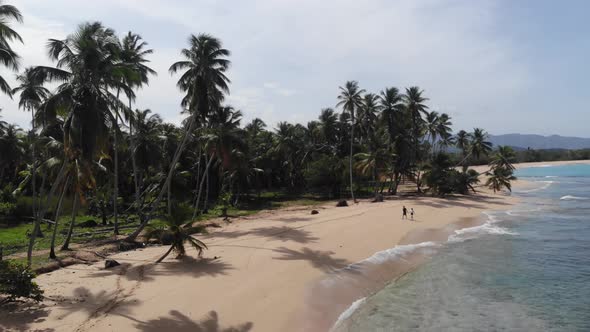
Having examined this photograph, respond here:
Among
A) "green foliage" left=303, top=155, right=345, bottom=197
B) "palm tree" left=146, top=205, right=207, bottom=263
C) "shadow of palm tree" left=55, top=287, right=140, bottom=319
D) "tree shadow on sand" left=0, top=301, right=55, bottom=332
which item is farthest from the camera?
"green foliage" left=303, top=155, right=345, bottom=197

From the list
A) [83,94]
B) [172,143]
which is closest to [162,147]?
[172,143]

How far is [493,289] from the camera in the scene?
13883 millimetres

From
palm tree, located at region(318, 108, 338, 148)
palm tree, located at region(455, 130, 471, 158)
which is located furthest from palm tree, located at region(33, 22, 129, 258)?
palm tree, located at region(455, 130, 471, 158)

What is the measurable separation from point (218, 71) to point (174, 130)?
1940 cm

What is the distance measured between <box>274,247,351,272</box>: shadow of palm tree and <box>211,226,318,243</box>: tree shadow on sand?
2.13 metres

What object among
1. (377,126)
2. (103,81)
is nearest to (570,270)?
(103,81)

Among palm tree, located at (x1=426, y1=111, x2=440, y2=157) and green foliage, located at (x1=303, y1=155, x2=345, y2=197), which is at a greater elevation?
palm tree, located at (x1=426, y1=111, x2=440, y2=157)

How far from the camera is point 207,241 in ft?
67.7

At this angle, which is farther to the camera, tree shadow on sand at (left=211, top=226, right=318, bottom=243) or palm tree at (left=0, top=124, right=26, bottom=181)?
palm tree at (left=0, top=124, right=26, bottom=181)

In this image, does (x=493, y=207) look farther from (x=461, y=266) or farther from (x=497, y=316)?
(x=497, y=316)

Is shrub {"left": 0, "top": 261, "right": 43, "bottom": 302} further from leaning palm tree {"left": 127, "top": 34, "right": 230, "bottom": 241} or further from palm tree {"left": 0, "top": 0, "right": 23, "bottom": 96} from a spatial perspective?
leaning palm tree {"left": 127, "top": 34, "right": 230, "bottom": 241}

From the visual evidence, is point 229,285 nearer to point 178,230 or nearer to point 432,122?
point 178,230

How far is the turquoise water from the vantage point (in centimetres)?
1117

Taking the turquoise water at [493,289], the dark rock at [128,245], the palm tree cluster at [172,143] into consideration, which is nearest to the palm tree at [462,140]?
the palm tree cluster at [172,143]
